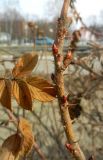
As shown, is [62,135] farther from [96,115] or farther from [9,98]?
[9,98]

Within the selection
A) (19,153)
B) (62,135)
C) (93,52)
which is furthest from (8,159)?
(62,135)

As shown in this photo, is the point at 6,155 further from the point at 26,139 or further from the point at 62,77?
the point at 62,77

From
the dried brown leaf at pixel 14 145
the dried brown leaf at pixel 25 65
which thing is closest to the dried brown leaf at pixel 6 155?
the dried brown leaf at pixel 14 145

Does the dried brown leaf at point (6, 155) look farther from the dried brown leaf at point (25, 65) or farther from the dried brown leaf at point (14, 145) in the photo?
the dried brown leaf at point (25, 65)

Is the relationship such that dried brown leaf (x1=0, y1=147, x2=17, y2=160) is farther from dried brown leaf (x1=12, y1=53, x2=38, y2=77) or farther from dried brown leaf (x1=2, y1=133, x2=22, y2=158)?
dried brown leaf (x1=12, y1=53, x2=38, y2=77)

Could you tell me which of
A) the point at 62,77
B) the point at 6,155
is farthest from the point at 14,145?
the point at 62,77
